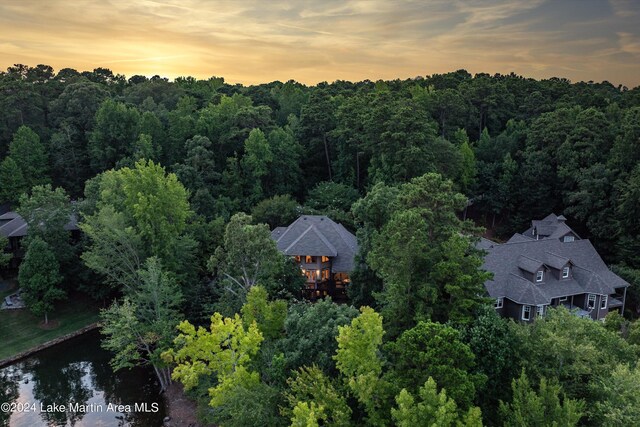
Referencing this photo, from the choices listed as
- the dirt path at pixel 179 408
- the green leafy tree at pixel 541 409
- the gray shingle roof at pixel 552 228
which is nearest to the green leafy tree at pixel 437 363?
the green leafy tree at pixel 541 409

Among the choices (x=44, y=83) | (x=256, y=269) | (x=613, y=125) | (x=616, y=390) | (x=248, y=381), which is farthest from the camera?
(x=44, y=83)

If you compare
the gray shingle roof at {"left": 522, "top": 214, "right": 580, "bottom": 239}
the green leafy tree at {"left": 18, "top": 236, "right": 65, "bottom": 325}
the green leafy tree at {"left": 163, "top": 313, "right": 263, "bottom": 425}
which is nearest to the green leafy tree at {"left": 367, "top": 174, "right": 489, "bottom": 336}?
the green leafy tree at {"left": 163, "top": 313, "right": 263, "bottom": 425}

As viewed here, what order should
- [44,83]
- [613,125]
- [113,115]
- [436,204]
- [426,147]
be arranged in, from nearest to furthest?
[436,204], [426,147], [613,125], [113,115], [44,83]

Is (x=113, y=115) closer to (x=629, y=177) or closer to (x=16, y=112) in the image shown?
(x=16, y=112)

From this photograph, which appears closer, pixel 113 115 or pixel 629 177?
pixel 629 177

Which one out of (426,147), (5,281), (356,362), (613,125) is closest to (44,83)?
(5,281)

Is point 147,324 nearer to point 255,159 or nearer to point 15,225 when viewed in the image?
point 15,225
